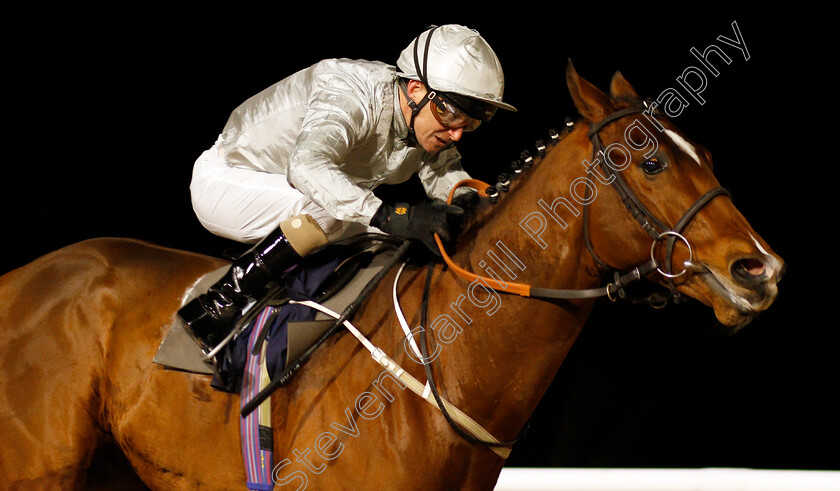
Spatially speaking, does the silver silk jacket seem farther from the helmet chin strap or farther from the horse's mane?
the horse's mane

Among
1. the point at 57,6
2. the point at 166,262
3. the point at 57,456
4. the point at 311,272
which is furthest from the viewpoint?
the point at 57,6

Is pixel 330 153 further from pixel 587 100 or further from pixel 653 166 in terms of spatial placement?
pixel 653 166

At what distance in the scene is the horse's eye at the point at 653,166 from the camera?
4.80 ft

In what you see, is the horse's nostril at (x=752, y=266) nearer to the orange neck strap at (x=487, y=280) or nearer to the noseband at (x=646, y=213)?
the noseband at (x=646, y=213)

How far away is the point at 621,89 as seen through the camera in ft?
5.41

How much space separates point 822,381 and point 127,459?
294 cm

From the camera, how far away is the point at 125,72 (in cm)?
320

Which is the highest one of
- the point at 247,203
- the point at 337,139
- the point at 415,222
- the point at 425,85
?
the point at 425,85

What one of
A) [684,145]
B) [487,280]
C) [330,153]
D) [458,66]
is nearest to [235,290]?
[330,153]

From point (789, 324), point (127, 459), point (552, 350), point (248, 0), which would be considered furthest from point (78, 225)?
point (789, 324)

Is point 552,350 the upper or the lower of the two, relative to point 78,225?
upper

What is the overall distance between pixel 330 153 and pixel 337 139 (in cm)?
5

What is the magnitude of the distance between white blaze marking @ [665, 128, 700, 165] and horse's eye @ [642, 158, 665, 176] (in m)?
0.06

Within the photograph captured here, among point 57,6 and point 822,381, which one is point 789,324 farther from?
point 57,6
